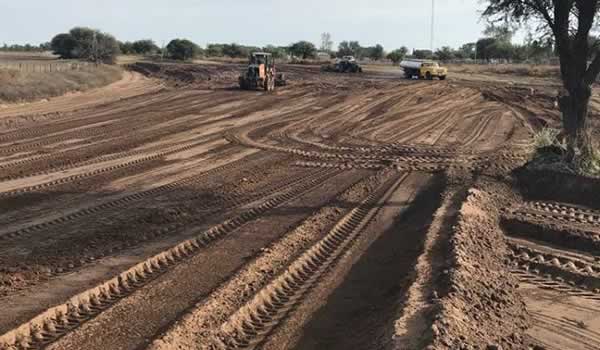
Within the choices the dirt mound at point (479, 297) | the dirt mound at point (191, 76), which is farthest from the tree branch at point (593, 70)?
the dirt mound at point (191, 76)

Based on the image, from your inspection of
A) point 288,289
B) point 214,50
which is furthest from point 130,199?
point 214,50

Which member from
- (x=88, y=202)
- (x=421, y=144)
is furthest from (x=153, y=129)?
(x=88, y=202)

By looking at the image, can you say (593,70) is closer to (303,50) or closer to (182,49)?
(182,49)

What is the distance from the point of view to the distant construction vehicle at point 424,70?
51.2m

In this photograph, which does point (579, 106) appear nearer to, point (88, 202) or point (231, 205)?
point (231, 205)

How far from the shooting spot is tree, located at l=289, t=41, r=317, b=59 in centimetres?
10756

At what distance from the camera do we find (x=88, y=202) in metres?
11.0

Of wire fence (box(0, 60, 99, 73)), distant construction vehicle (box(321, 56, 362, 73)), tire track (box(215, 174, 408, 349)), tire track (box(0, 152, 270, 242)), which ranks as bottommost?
tire track (box(215, 174, 408, 349))

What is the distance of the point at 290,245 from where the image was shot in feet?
28.6

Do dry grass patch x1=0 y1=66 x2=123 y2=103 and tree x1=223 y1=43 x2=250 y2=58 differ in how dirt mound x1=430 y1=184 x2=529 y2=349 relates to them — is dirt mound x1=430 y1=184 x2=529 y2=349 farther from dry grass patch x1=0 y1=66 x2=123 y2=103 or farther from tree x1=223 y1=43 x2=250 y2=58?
tree x1=223 y1=43 x2=250 y2=58

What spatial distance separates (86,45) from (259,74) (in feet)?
171

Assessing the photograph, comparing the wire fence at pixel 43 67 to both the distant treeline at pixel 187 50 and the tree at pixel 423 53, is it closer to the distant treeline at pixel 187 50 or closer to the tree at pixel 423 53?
the distant treeline at pixel 187 50

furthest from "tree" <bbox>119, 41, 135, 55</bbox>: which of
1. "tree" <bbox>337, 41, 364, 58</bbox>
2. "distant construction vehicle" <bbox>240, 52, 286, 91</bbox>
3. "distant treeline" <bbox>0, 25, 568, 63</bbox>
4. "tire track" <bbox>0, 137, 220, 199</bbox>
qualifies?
"tire track" <bbox>0, 137, 220, 199</bbox>

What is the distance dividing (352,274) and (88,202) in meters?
5.54
